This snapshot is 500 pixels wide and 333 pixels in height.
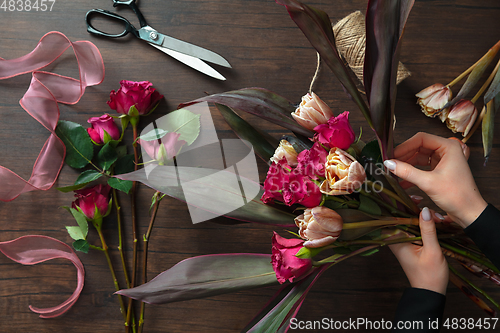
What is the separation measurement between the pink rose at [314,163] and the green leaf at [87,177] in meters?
0.45

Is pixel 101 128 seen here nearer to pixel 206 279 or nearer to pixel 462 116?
pixel 206 279

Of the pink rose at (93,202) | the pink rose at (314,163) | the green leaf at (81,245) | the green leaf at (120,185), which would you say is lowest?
the green leaf at (81,245)

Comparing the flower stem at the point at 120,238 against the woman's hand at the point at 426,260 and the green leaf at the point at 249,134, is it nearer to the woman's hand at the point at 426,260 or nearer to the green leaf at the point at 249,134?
the green leaf at the point at 249,134

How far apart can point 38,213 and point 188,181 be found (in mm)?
468

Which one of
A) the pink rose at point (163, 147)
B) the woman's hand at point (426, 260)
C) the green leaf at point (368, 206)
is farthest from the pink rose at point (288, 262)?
the pink rose at point (163, 147)

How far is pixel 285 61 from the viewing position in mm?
696

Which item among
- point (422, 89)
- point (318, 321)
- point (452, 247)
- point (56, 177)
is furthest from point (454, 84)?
point (56, 177)

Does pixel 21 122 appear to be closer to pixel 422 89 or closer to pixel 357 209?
pixel 357 209

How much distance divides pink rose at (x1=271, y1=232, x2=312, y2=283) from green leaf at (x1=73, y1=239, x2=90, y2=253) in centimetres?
44

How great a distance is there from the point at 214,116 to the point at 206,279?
38 centimetres

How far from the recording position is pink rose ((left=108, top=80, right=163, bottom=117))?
0.63m

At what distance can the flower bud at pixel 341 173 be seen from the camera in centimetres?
35

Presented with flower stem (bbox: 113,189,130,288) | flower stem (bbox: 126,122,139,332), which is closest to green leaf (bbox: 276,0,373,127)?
flower stem (bbox: 126,122,139,332)

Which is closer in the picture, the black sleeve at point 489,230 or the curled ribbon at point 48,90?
the black sleeve at point 489,230
